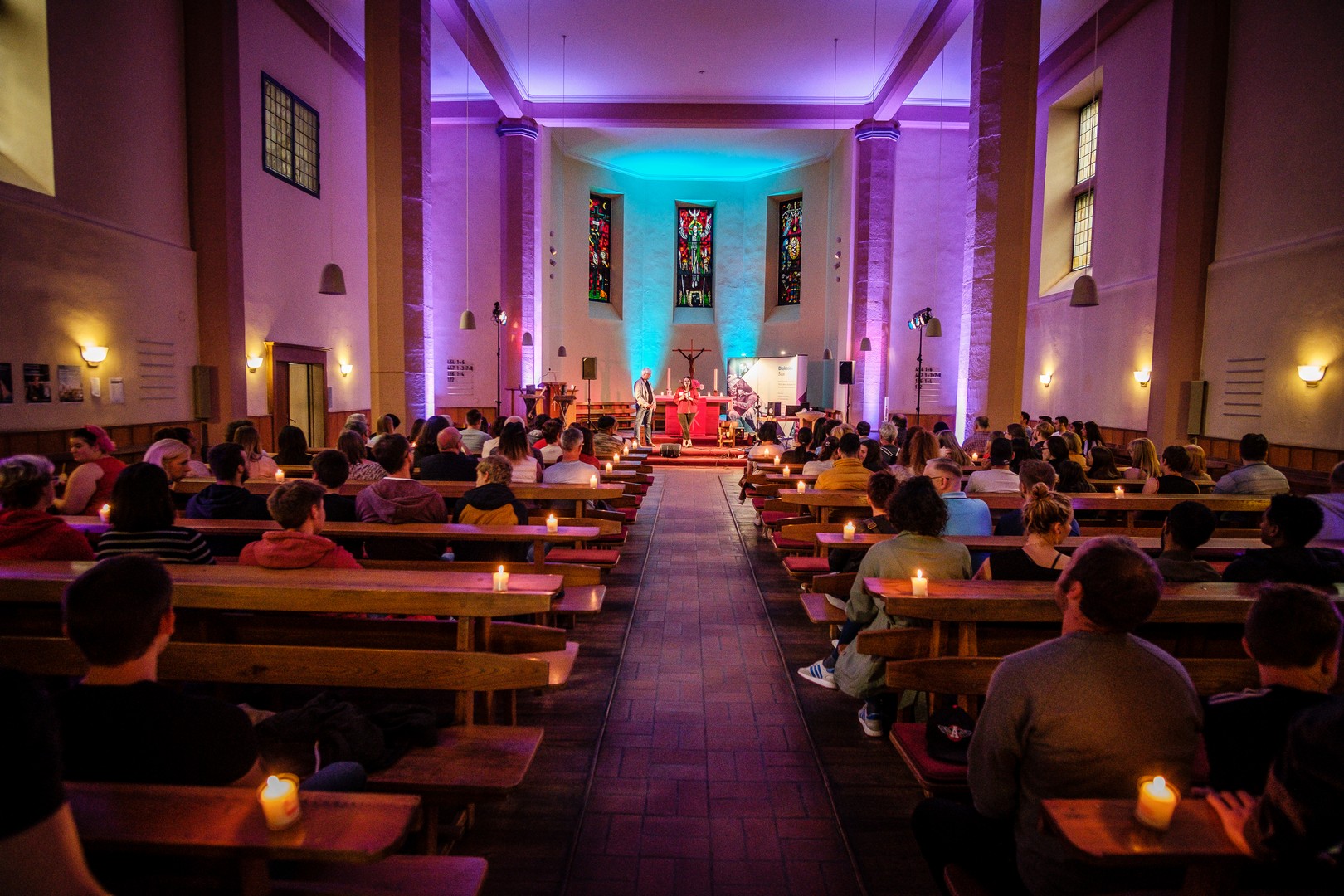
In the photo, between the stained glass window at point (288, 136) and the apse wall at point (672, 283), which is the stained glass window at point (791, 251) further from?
the stained glass window at point (288, 136)

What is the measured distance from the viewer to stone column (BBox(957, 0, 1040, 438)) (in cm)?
948

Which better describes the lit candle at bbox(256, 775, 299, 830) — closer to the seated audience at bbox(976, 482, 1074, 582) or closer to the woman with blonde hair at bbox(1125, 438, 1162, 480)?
the seated audience at bbox(976, 482, 1074, 582)

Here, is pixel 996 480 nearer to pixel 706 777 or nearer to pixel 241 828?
pixel 706 777

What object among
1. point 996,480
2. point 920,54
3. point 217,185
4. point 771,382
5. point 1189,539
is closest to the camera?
point 1189,539

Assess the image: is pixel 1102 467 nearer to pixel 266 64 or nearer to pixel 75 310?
pixel 75 310

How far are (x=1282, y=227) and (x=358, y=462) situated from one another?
9.52 meters

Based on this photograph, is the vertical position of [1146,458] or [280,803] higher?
[1146,458]

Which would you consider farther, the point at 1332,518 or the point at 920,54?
the point at 920,54

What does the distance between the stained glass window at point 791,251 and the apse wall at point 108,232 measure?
15.1 meters

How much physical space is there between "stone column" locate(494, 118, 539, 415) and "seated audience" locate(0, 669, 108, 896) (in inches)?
Result: 629

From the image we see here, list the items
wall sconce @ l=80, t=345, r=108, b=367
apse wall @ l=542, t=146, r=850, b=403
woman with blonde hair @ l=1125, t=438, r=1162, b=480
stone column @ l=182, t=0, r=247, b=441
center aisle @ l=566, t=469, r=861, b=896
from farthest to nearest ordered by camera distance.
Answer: apse wall @ l=542, t=146, r=850, b=403 < stone column @ l=182, t=0, r=247, b=441 < wall sconce @ l=80, t=345, r=108, b=367 < woman with blonde hair @ l=1125, t=438, r=1162, b=480 < center aisle @ l=566, t=469, r=861, b=896

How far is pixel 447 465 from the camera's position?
604cm

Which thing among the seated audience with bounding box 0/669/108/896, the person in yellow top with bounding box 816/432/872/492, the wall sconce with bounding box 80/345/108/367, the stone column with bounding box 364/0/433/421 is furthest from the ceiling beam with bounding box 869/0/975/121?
the seated audience with bounding box 0/669/108/896

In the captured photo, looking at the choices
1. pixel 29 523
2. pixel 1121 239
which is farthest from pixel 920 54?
pixel 29 523
